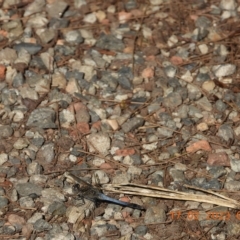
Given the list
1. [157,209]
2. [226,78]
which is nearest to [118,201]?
[157,209]

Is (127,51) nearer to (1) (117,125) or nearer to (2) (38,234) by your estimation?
(1) (117,125)

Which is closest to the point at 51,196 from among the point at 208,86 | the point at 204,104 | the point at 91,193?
the point at 91,193

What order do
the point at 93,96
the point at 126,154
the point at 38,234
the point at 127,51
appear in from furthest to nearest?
the point at 127,51 → the point at 93,96 → the point at 126,154 → the point at 38,234

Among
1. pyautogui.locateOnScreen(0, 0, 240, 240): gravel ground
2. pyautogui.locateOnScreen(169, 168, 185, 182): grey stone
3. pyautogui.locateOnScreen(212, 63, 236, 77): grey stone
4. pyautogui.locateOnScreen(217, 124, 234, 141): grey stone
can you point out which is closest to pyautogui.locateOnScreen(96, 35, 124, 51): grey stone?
pyautogui.locateOnScreen(0, 0, 240, 240): gravel ground

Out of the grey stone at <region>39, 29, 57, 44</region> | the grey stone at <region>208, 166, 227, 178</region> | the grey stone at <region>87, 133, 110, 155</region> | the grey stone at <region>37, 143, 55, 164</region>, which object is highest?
the grey stone at <region>39, 29, 57, 44</region>

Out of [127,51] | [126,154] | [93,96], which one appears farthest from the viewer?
[127,51]

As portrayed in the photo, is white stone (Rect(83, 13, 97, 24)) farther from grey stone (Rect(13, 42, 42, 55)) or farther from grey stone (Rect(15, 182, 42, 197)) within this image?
grey stone (Rect(15, 182, 42, 197))
